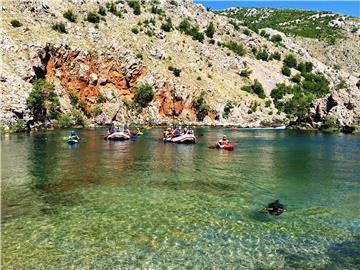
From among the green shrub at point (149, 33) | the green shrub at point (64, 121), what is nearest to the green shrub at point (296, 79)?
the green shrub at point (149, 33)

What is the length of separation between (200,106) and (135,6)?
165ft

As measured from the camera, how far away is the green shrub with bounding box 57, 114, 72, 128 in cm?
9106

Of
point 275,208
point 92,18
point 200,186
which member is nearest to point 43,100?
point 92,18

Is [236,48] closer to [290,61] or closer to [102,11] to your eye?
[290,61]

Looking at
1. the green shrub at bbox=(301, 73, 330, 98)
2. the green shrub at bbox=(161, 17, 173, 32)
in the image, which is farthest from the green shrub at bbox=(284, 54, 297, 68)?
the green shrub at bbox=(161, 17, 173, 32)

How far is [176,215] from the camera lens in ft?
66.2

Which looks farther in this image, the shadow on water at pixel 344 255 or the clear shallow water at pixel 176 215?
the clear shallow water at pixel 176 215

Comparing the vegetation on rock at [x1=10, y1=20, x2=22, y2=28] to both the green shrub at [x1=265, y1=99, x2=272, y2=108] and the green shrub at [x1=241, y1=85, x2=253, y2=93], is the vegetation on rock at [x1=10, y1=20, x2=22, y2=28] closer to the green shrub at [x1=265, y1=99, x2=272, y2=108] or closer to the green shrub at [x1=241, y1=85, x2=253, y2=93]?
the green shrub at [x1=241, y1=85, x2=253, y2=93]

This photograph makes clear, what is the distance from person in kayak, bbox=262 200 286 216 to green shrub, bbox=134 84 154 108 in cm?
9091

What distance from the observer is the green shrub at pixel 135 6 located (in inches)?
5344

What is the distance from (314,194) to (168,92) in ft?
301

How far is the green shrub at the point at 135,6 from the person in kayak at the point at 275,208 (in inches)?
4964

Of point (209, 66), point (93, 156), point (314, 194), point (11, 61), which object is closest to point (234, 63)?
point (209, 66)

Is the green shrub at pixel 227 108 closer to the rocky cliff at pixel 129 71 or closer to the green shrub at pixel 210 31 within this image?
the rocky cliff at pixel 129 71
